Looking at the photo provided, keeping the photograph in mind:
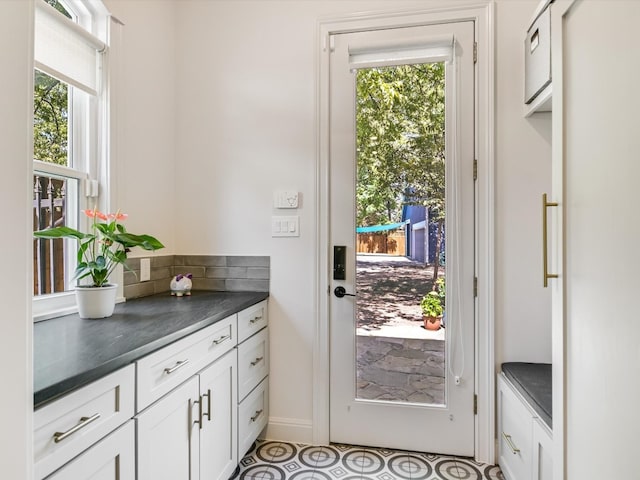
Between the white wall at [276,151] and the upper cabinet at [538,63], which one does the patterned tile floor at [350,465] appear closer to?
the white wall at [276,151]

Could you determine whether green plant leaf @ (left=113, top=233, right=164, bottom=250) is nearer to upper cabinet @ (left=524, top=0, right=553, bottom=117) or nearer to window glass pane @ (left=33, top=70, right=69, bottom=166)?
window glass pane @ (left=33, top=70, right=69, bottom=166)

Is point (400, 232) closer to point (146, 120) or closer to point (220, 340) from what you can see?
point (220, 340)

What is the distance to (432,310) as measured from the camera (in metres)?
2.06

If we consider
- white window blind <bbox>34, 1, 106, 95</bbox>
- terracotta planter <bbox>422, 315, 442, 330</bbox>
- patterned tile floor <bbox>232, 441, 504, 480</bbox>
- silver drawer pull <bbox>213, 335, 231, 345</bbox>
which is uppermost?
white window blind <bbox>34, 1, 106, 95</bbox>

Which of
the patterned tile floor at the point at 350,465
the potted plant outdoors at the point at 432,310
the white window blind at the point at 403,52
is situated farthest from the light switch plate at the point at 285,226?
the patterned tile floor at the point at 350,465

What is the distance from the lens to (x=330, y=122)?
2152 millimetres

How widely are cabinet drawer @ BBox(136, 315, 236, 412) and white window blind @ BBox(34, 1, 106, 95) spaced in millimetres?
1237

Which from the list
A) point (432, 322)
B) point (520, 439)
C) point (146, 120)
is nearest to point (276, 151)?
point (146, 120)

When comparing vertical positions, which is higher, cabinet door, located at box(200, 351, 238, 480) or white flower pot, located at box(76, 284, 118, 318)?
white flower pot, located at box(76, 284, 118, 318)

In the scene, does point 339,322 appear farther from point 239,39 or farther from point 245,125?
point 239,39

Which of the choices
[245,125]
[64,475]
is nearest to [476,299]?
[245,125]

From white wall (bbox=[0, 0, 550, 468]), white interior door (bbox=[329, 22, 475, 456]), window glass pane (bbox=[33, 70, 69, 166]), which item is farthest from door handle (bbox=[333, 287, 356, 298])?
window glass pane (bbox=[33, 70, 69, 166])

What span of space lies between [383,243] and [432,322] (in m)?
0.51

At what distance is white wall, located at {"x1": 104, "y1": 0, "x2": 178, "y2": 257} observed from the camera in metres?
1.90
